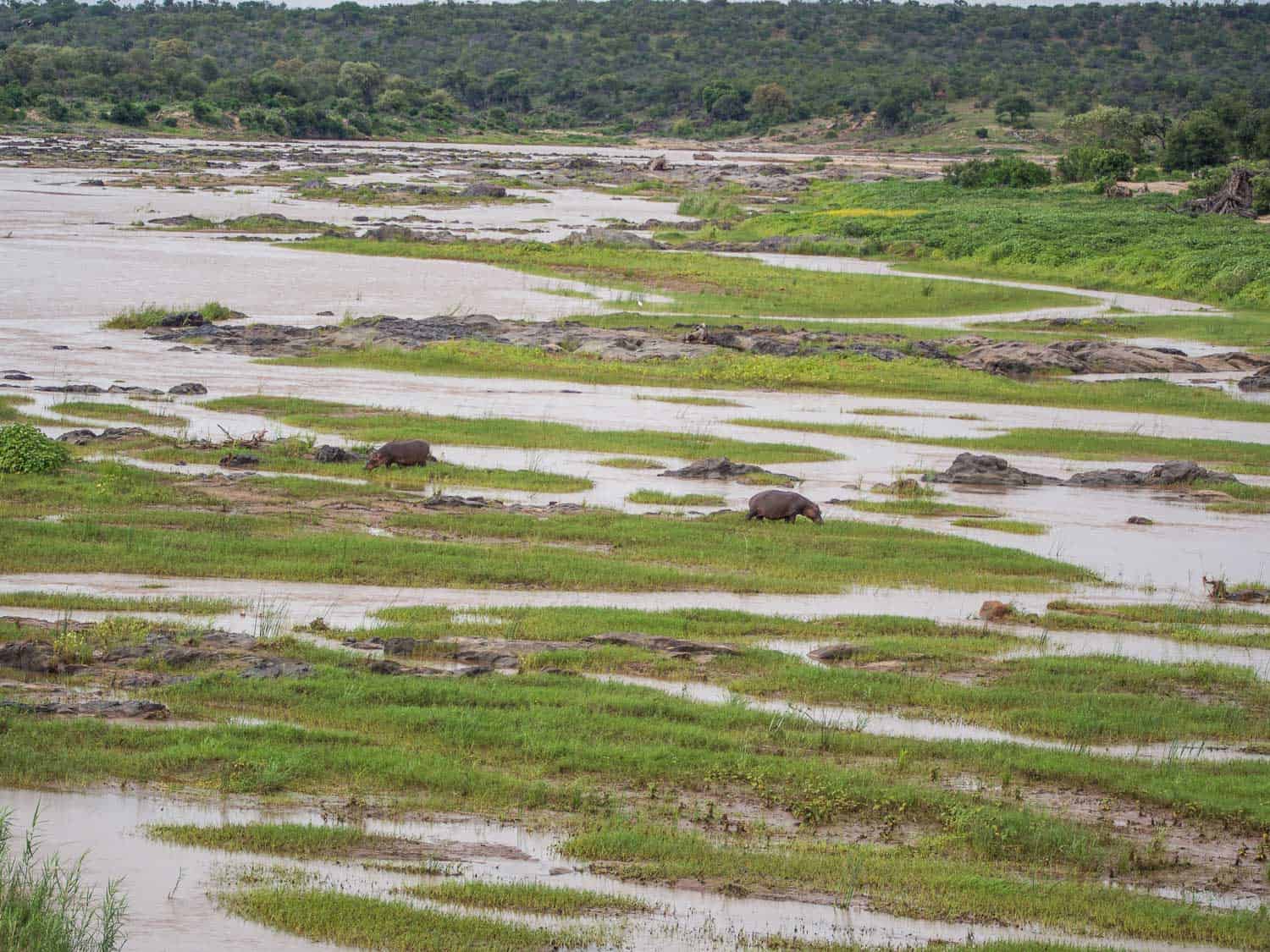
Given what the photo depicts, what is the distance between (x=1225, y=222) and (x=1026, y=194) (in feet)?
52.7

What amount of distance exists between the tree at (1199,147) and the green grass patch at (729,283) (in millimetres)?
37188

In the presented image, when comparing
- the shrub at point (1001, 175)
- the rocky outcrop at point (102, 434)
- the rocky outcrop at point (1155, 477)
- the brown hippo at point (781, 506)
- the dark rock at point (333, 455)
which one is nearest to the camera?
the brown hippo at point (781, 506)

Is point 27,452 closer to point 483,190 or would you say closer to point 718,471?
point 718,471

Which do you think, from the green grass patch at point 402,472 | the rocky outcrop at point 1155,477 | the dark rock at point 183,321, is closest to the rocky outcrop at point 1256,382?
the rocky outcrop at point 1155,477

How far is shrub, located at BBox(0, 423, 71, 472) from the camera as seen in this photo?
64.4 feet

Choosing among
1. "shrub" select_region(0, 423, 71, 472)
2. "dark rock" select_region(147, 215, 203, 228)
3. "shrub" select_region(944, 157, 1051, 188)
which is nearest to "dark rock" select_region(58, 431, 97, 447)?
"shrub" select_region(0, 423, 71, 472)

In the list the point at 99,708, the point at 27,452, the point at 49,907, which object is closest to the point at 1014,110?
the point at 27,452

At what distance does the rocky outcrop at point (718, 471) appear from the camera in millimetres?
22688

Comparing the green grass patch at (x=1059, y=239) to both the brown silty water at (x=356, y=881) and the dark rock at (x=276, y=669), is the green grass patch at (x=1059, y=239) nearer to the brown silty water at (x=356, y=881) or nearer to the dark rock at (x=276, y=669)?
the dark rock at (x=276, y=669)

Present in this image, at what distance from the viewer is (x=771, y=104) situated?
525 ft

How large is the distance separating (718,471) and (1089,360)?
694 inches

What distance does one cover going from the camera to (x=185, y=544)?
16578 mm

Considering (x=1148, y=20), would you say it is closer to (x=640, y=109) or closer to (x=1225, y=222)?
(x=640, y=109)

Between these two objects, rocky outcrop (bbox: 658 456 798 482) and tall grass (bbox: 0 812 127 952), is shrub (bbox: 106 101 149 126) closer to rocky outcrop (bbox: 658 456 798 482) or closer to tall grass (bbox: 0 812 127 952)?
rocky outcrop (bbox: 658 456 798 482)
